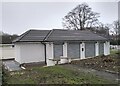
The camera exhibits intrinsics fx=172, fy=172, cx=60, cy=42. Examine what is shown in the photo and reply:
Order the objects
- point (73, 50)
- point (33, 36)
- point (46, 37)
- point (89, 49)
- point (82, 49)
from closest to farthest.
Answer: point (73, 50) → point (46, 37) → point (82, 49) → point (33, 36) → point (89, 49)

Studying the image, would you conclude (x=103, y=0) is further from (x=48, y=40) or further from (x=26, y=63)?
(x=26, y=63)

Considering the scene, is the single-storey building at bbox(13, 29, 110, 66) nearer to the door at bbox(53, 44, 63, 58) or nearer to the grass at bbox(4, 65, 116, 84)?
the door at bbox(53, 44, 63, 58)

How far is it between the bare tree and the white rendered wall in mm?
22479

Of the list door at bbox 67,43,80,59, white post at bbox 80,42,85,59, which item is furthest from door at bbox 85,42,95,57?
door at bbox 67,43,80,59

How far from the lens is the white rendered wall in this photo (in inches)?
784

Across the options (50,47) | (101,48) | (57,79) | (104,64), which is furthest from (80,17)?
(57,79)

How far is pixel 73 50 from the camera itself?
2128 centimetres

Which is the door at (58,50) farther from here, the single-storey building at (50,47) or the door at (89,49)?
the door at (89,49)

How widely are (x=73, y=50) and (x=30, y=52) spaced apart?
17.3ft

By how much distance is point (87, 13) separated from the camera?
41844 mm

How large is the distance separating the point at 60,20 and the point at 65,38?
2231cm

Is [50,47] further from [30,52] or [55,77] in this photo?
[55,77]

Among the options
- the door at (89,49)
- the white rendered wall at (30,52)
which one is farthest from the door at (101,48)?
the white rendered wall at (30,52)

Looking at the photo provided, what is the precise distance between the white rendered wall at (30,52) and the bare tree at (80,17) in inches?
885
